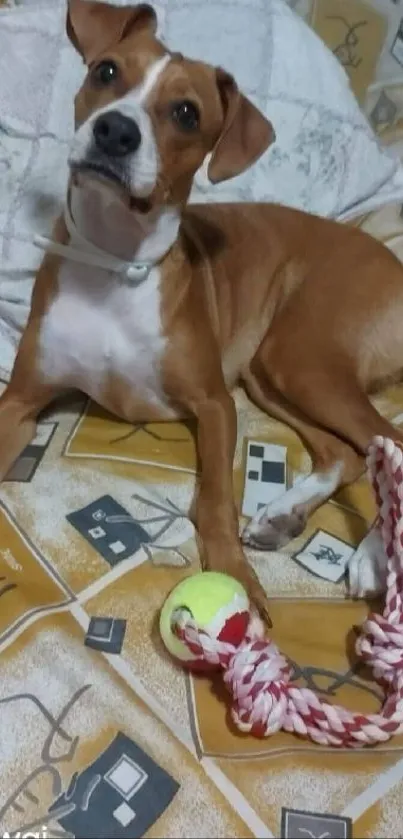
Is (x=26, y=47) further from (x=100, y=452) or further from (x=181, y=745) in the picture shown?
(x=181, y=745)

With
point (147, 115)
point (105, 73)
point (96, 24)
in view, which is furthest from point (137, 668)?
point (96, 24)

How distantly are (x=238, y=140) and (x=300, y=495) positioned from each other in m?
0.72

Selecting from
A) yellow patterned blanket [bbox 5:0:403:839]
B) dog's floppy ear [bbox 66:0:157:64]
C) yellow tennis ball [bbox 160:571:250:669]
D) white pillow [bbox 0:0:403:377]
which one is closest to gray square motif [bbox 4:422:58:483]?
yellow patterned blanket [bbox 5:0:403:839]

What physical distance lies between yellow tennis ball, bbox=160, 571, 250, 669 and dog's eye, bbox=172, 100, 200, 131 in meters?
0.83

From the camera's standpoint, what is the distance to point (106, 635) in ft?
5.17

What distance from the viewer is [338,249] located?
7.54ft

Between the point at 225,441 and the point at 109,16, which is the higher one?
the point at 109,16

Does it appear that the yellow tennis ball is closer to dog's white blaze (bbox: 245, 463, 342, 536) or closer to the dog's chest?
dog's white blaze (bbox: 245, 463, 342, 536)

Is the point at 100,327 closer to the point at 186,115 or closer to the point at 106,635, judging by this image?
the point at 186,115

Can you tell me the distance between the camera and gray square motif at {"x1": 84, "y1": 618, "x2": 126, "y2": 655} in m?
1.56

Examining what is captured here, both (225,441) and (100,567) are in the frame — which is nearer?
(100,567)

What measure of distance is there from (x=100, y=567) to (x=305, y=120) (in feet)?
4.82

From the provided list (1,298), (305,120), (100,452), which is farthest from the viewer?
(305,120)

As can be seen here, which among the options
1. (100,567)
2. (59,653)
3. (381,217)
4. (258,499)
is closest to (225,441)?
(258,499)
